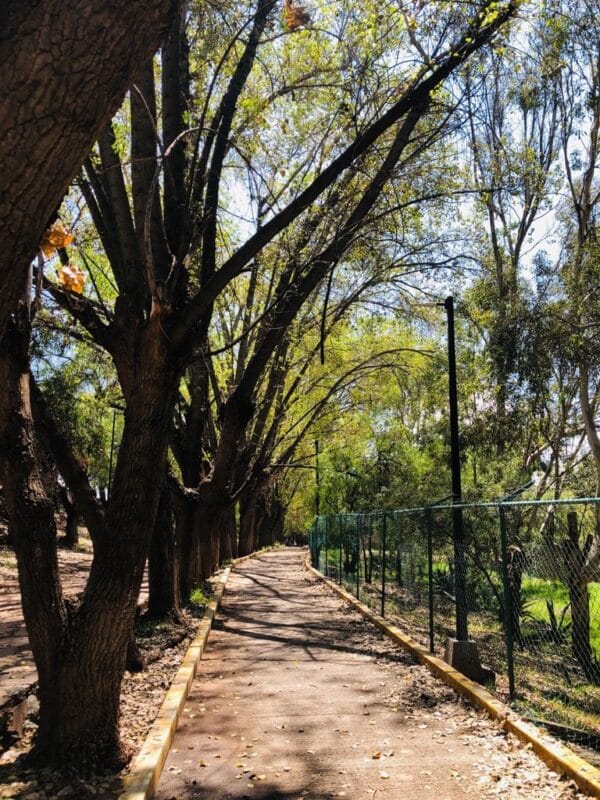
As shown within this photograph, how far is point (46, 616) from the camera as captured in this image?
16.4ft

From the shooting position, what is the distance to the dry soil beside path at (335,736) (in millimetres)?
4945

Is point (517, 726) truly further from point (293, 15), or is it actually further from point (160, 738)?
point (293, 15)

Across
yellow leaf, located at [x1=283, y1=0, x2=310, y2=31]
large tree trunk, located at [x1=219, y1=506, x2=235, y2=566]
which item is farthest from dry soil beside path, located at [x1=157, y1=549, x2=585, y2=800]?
large tree trunk, located at [x1=219, y1=506, x2=235, y2=566]

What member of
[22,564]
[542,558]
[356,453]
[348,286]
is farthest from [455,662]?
[356,453]

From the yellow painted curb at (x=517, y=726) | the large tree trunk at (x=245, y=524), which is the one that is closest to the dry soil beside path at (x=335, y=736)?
the yellow painted curb at (x=517, y=726)

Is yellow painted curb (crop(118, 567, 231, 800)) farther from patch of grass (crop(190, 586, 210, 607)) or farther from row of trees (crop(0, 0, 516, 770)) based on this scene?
patch of grass (crop(190, 586, 210, 607))

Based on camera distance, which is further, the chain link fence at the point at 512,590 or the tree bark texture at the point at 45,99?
the chain link fence at the point at 512,590

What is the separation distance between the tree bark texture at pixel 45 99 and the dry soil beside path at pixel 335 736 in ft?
13.5

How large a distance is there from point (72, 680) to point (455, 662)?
476cm

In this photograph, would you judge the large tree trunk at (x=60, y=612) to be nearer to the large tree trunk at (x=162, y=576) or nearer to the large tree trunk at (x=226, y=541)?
the large tree trunk at (x=162, y=576)

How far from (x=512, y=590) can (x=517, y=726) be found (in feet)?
10.3

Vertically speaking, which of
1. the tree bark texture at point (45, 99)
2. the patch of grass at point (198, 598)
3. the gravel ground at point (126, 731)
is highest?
the tree bark texture at point (45, 99)

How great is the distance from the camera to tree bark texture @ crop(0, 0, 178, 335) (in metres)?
2.23

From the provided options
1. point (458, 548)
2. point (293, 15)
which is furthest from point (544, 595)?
point (293, 15)
